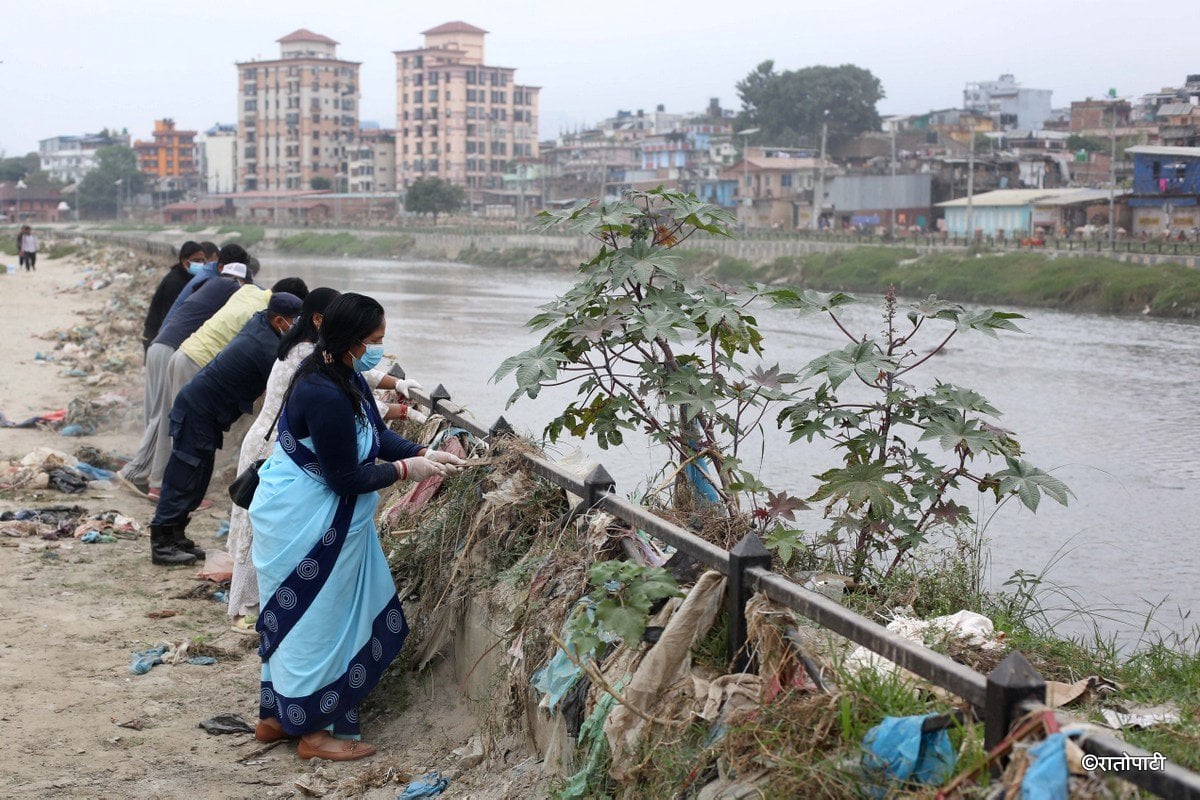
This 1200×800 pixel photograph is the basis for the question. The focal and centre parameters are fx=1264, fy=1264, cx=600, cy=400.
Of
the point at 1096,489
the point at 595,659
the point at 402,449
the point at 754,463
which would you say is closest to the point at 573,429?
the point at 402,449

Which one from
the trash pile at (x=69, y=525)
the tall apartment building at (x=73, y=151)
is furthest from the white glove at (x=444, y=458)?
the tall apartment building at (x=73, y=151)

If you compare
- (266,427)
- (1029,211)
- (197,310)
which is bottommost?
(266,427)

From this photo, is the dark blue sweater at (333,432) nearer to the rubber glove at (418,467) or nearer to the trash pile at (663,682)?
the rubber glove at (418,467)

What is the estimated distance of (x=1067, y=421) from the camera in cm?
1555

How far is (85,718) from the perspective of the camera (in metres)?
4.34

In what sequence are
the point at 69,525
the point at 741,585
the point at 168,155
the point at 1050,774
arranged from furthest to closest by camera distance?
1. the point at 168,155
2. the point at 69,525
3. the point at 741,585
4. the point at 1050,774

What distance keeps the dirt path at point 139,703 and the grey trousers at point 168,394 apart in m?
0.83

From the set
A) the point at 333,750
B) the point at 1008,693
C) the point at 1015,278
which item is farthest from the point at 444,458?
the point at 1015,278

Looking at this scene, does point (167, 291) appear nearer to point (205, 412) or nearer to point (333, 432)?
point (205, 412)

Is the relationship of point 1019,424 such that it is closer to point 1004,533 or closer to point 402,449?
point 1004,533

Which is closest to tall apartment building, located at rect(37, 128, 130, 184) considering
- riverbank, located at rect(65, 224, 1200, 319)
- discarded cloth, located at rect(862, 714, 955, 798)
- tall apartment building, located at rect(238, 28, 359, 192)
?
tall apartment building, located at rect(238, 28, 359, 192)

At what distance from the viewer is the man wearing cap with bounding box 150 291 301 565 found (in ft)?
18.8

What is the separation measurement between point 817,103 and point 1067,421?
6755 centimetres

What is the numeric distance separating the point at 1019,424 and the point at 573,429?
1184 centimetres
